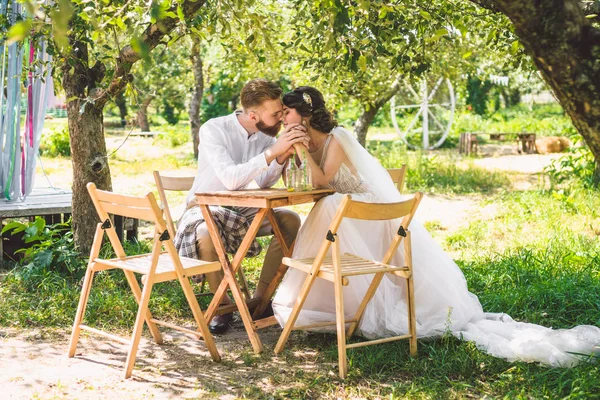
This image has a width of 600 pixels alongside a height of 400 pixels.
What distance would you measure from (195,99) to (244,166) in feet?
38.3

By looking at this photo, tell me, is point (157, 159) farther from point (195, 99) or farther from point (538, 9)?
point (538, 9)

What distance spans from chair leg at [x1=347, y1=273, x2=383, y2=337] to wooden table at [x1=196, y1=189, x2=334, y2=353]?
1.61 feet

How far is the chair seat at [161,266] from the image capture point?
3881 millimetres

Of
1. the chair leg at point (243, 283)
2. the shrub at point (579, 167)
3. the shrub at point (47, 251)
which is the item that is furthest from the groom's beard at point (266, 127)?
the shrub at point (579, 167)

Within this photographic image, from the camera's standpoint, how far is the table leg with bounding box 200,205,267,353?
424cm

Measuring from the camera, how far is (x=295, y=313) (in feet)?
13.3

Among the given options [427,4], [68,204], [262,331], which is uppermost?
[427,4]

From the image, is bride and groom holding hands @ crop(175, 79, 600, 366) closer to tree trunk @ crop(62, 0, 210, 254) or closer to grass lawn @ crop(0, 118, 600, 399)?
grass lawn @ crop(0, 118, 600, 399)

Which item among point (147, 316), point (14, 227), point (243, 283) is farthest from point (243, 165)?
point (14, 227)

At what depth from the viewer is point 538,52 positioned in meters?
2.65

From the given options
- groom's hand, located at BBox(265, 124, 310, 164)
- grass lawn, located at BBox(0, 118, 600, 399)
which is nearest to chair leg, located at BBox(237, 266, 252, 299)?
grass lawn, located at BBox(0, 118, 600, 399)

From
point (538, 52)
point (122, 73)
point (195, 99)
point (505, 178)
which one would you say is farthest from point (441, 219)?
point (195, 99)

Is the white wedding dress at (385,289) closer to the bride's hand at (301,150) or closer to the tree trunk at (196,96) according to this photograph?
the bride's hand at (301,150)

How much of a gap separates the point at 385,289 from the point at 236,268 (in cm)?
93
